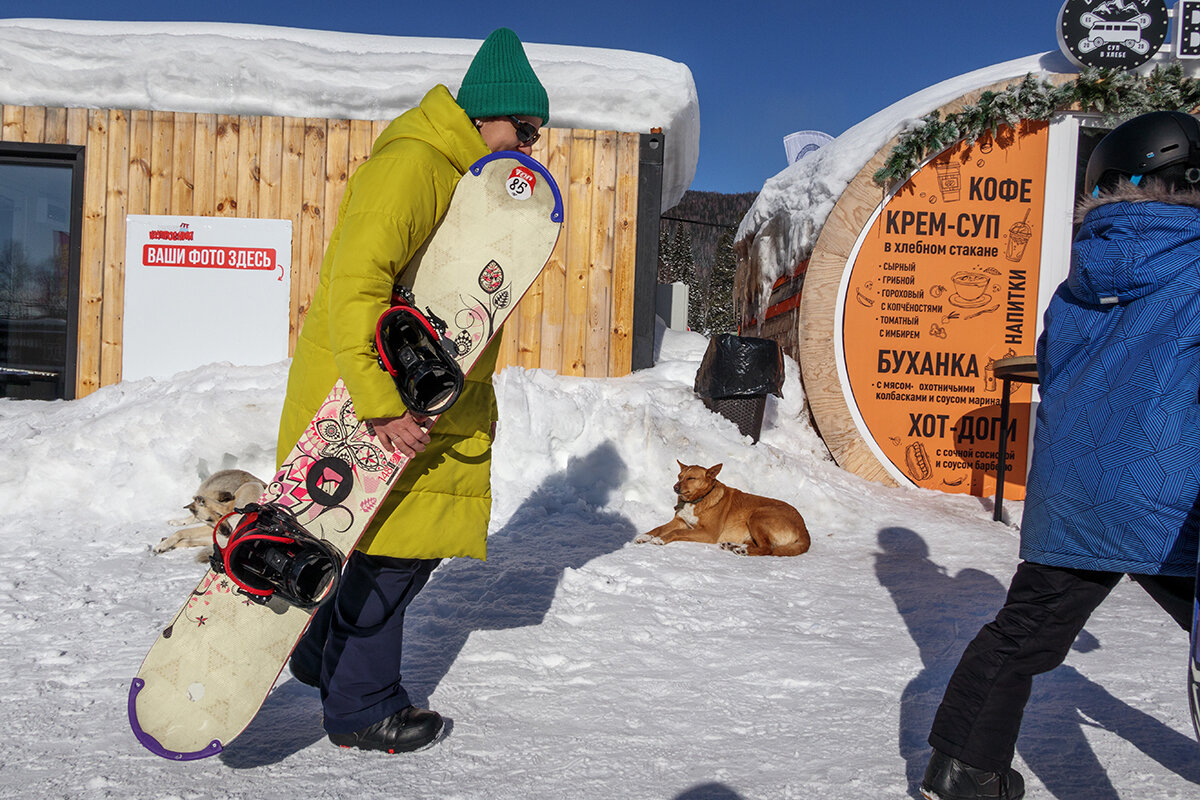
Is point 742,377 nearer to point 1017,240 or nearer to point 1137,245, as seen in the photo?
point 1017,240

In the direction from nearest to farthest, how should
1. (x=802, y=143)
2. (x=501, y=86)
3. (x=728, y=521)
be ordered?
(x=501, y=86)
(x=728, y=521)
(x=802, y=143)

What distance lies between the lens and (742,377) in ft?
20.1

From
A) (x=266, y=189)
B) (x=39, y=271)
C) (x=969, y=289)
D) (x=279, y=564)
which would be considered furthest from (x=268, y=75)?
(x=969, y=289)

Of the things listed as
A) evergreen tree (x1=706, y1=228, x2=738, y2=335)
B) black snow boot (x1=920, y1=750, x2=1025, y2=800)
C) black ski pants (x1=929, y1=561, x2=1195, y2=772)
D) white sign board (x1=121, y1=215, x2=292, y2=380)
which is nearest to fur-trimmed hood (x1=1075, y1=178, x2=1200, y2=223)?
black ski pants (x1=929, y1=561, x2=1195, y2=772)

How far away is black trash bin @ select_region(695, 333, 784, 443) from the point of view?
20.0 ft

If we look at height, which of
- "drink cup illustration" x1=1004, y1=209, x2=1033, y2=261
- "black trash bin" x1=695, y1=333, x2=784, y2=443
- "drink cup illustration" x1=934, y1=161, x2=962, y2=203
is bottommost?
"black trash bin" x1=695, y1=333, x2=784, y2=443

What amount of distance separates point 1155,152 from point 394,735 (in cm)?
248

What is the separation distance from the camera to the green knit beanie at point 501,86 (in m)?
2.35

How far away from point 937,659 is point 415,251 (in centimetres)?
244

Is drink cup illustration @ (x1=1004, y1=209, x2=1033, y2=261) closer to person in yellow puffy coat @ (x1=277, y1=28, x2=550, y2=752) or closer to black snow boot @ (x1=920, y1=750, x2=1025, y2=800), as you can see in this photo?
person in yellow puffy coat @ (x1=277, y1=28, x2=550, y2=752)

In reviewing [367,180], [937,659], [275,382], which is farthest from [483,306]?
[275,382]

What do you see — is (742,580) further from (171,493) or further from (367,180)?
(171,493)

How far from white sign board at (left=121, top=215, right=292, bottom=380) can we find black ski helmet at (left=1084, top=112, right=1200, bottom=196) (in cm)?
607

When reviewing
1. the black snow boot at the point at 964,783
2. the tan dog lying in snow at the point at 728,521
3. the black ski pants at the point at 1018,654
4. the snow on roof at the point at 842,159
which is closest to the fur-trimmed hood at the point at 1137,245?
the black ski pants at the point at 1018,654
